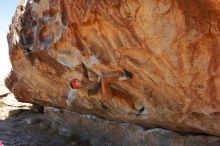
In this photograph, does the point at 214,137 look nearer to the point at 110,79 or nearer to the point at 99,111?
the point at 110,79

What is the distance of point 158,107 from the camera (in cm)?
530

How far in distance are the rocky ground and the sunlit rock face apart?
1.60 m

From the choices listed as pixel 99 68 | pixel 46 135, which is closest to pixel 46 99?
pixel 46 135

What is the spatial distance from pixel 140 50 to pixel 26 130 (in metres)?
5.13

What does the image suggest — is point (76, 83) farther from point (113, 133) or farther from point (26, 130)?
point (26, 130)

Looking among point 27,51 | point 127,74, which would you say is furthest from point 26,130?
point 127,74

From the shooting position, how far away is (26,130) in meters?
8.80

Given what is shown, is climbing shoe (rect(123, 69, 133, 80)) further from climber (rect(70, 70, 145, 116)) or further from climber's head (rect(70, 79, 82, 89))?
climber's head (rect(70, 79, 82, 89))

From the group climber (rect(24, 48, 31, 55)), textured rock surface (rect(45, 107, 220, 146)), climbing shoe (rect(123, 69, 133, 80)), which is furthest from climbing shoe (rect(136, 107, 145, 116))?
climber (rect(24, 48, 31, 55))

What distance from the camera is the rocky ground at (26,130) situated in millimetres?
7918

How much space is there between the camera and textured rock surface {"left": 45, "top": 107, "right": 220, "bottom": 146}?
17.6ft

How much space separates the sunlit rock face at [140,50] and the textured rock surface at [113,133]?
0.14 metres

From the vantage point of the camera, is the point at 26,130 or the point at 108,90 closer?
the point at 108,90

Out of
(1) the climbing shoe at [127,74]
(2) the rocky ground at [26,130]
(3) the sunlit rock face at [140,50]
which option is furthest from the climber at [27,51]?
(1) the climbing shoe at [127,74]
